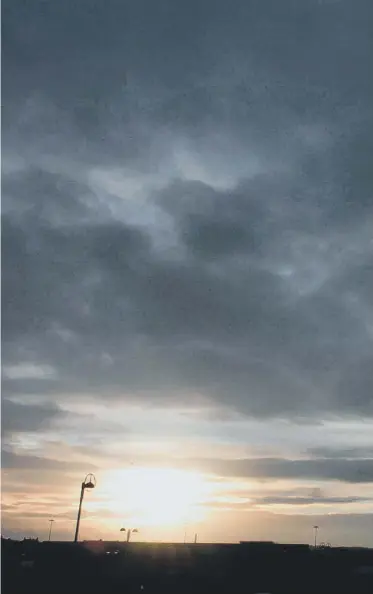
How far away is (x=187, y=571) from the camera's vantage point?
251ft

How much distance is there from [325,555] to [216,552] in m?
13.1

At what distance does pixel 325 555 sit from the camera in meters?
81.2

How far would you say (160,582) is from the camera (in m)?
74.9

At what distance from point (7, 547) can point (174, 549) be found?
21507 millimetres

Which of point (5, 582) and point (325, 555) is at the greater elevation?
point (325, 555)

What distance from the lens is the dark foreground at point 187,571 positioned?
74.7m

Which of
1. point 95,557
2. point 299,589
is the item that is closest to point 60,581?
point 95,557

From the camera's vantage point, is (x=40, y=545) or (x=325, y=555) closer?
(x=325, y=555)

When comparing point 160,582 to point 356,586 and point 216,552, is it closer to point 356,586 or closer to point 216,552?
point 216,552

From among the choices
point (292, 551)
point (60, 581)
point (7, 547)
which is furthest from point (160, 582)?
point (7, 547)

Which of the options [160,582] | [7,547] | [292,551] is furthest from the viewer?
[7,547]

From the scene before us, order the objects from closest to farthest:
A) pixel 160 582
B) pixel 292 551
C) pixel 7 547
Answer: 1. pixel 160 582
2. pixel 292 551
3. pixel 7 547

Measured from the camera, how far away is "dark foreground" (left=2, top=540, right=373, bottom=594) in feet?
245

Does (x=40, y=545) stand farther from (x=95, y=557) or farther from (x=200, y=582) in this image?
(x=200, y=582)
